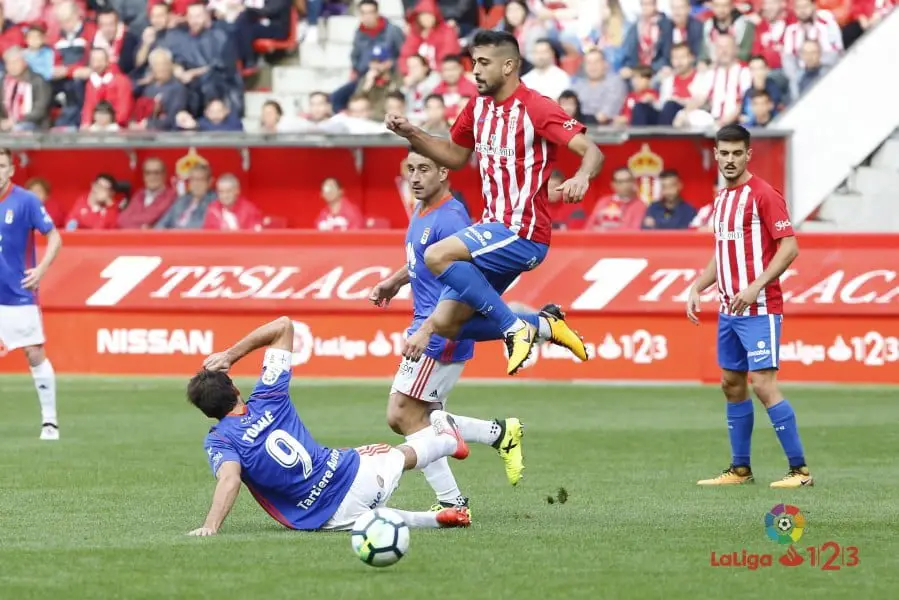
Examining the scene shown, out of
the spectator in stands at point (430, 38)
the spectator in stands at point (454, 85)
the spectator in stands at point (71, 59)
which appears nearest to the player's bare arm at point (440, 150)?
the spectator in stands at point (454, 85)

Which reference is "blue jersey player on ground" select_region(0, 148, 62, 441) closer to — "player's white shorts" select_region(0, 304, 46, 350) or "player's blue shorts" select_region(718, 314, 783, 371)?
"player's white shorts" select_region(0, 304, 46, 350)

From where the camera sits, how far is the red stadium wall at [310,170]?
22422mm

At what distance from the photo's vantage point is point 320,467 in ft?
28.1

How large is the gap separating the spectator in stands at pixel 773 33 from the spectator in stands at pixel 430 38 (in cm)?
411

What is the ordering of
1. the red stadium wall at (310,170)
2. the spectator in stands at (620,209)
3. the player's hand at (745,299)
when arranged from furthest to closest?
the red stadium wall at (310,170) < the spectator in stands at (620,209) < the player's hand at (745,299)

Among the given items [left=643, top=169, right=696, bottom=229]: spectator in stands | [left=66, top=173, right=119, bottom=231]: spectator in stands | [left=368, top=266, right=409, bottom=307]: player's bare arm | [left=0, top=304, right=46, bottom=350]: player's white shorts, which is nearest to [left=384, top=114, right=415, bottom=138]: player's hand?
[left=368, top=266, right=409, bottom=307]: player's bare arm

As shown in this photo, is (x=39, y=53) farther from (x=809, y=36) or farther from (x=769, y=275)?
(x=769, y=275)

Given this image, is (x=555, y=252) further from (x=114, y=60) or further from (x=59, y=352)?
(x=114, y=60)

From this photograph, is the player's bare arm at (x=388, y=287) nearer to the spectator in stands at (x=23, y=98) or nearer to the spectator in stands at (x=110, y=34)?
the spectator in stands at (x=23, y=98)

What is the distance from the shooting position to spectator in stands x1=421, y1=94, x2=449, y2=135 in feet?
70.3

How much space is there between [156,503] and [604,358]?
30.6 feet

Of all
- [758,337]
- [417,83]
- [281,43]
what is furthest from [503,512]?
[281,43]

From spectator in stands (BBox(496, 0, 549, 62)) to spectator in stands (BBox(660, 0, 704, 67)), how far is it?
67.8 inches

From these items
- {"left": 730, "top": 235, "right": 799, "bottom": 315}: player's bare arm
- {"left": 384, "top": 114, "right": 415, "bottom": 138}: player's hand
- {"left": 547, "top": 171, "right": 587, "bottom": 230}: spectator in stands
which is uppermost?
{"left": 384, "top": 114, "right": 415, "bottom": 138}: player's hand
